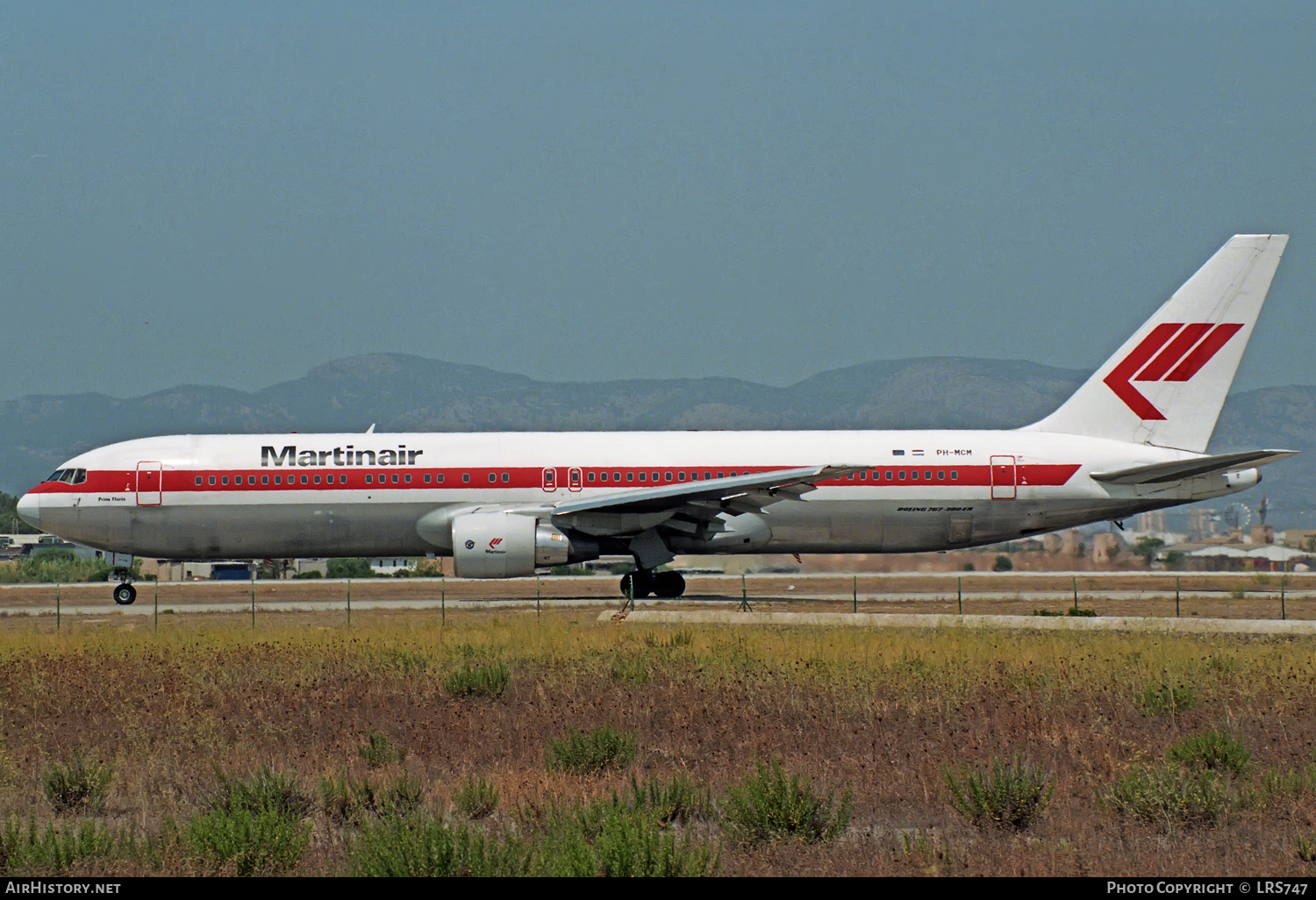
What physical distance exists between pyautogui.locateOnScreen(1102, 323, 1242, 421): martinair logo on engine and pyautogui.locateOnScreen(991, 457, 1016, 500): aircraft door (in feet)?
13.0

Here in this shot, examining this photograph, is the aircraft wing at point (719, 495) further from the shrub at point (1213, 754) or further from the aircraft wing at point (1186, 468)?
the shrub at point (1213, 754)

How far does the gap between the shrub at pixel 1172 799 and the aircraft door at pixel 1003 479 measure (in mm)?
22345

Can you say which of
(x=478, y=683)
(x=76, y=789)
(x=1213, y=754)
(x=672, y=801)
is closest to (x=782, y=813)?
(x=672, y=801)

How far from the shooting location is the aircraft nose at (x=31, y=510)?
110 ft

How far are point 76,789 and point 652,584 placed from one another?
75.3 feet

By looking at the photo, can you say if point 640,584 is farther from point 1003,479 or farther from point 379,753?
point 379,753

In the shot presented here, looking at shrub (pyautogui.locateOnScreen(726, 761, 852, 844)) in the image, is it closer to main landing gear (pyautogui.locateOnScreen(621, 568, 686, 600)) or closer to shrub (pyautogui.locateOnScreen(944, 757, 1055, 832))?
shrub (pyautogui.locateOnScreen(944, 757, 1055, 832))

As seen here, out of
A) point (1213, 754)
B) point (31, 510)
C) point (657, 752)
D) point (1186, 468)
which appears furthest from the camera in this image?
point (31, 510)

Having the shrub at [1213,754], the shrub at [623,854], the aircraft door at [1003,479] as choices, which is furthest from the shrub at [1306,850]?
the aircraft door at [1003,479]

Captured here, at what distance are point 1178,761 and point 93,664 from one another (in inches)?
588

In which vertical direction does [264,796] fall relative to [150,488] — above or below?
below

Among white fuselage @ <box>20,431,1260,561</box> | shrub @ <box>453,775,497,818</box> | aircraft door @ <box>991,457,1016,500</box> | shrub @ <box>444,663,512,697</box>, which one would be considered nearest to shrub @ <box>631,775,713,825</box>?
shrub @ <box>453,775,497,818</box>

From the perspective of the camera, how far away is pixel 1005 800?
1077cm
